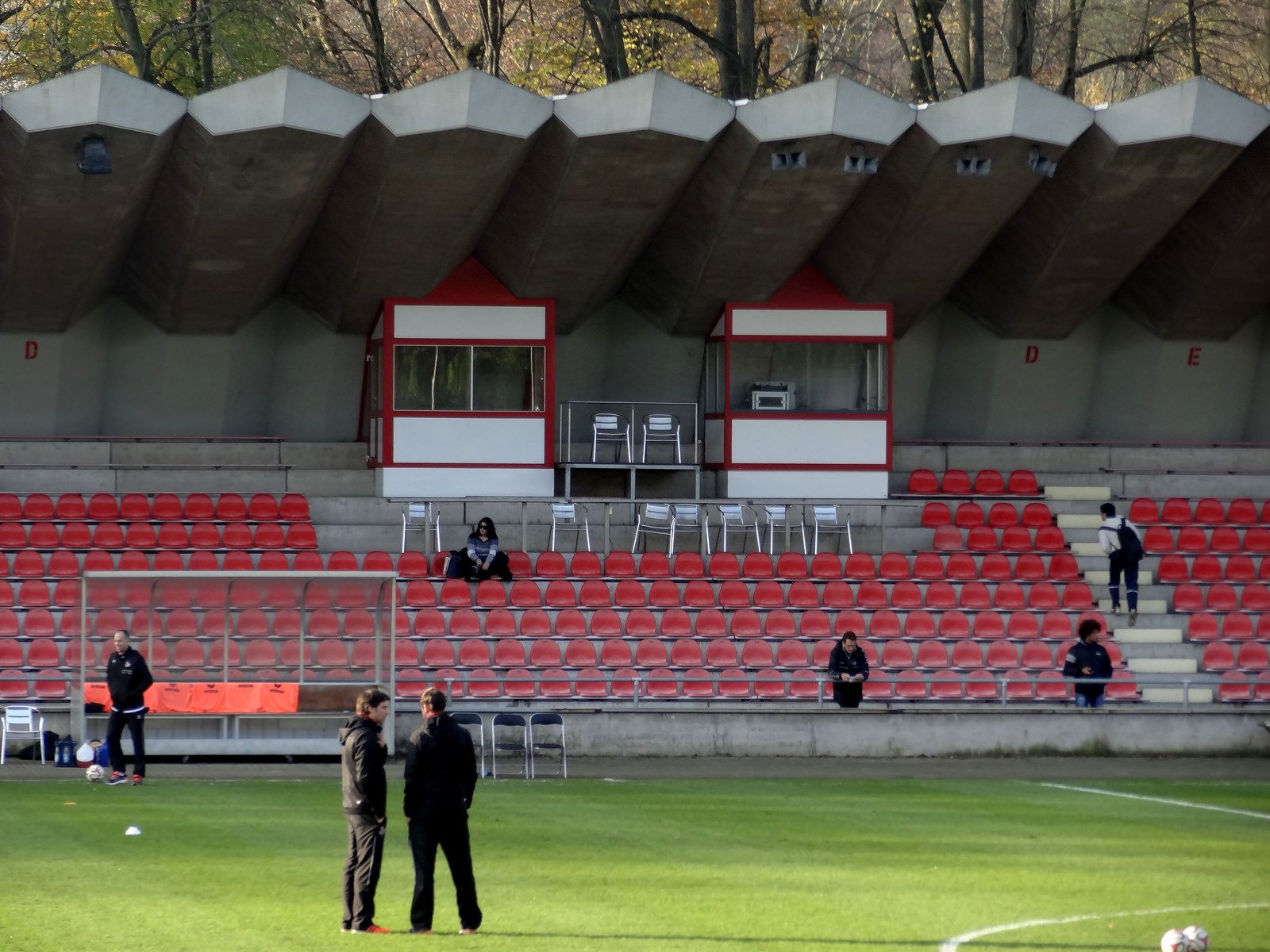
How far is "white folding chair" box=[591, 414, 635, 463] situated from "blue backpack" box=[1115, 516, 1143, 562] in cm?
745

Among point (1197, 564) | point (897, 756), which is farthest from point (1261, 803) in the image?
point (1197, 564)

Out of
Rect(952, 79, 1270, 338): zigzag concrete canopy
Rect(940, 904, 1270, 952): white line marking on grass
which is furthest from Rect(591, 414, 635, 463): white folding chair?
Rect(940, 904, 1270, 952): white line marking on grass

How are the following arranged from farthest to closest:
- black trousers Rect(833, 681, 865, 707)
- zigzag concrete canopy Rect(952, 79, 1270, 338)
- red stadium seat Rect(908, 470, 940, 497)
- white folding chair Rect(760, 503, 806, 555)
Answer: red stadium seat Rect(908, 470, 940, 497)
white folding chair Rect(760, 503, 806, 555)
zigzag concrete canopy Rect(952, 79, 1270, 338)
black trousers Rect(833, 681, 865, 707)

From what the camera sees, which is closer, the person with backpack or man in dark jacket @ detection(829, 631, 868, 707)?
man in dark jacket @ detection(829, 631, 868, 707)

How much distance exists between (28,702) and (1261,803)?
43.6 ft

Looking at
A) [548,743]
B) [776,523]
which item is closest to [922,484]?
[776,523]

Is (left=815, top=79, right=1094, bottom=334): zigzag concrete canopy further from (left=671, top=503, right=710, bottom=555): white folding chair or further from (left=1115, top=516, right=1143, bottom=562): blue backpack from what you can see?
(left=1115, top=516, right=1143, bottom=562): blue backpack

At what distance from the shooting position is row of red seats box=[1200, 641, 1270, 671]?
907 inches

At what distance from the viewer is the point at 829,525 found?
26266 mm

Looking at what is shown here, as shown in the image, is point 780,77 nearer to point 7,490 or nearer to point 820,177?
point 820,177

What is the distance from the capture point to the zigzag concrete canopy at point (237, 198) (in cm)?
2127

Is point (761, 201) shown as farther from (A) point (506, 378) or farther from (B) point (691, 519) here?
(A) point (506, 378)

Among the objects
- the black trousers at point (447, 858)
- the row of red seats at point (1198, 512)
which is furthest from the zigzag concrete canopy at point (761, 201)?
the black trousers at point (447, 858)

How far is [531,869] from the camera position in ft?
40.9
